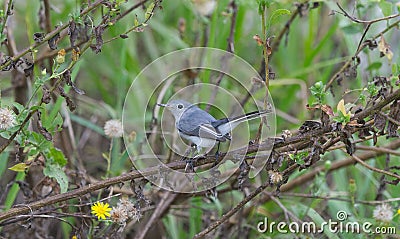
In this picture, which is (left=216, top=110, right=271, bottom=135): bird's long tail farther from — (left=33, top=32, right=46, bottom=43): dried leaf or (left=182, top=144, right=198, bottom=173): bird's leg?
(left=33, top=32, right=46, bottom=43): dried leaf

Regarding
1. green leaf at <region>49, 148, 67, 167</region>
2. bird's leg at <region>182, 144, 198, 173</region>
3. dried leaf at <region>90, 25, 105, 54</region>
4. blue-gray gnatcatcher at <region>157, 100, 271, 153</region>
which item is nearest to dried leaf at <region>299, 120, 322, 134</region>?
blue-gray gnatcatcher at <region>157, 100, 271, 153</region>

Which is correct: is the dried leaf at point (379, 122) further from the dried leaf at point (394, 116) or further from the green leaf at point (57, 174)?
the green leaf at point (57, 174)

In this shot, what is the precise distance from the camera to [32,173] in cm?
188

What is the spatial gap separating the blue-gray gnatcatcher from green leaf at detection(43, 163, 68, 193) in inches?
11.9

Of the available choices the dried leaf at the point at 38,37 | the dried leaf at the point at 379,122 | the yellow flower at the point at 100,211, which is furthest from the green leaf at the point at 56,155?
the dried leaf at the point at 379,122

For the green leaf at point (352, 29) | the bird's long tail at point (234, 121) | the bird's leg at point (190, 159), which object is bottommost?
the bird's leg at point (190, 159)

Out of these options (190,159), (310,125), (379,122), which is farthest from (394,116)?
(190,159)

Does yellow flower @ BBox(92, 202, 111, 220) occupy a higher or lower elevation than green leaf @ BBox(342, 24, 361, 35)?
lower

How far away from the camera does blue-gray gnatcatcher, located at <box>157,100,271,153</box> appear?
1.29m

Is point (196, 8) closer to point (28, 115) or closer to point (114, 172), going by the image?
point (114, 172)

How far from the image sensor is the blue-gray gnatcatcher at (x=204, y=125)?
50.8 inches

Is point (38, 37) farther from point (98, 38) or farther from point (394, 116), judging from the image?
point (394, 116)

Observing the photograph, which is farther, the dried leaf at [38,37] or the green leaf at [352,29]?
the green leaf at [352,29]

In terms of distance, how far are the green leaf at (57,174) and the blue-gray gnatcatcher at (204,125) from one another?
0.99ft
